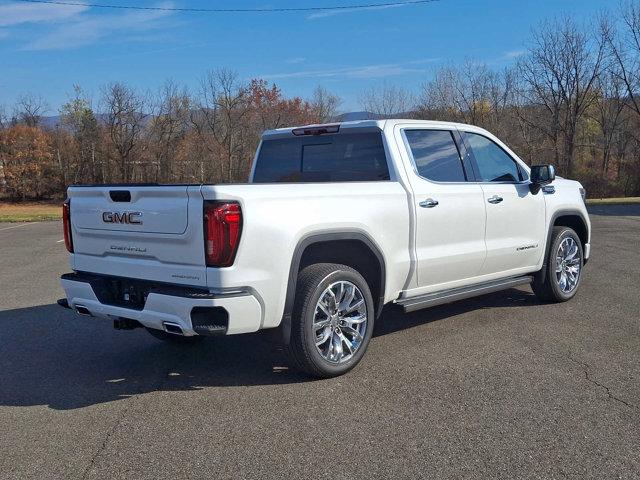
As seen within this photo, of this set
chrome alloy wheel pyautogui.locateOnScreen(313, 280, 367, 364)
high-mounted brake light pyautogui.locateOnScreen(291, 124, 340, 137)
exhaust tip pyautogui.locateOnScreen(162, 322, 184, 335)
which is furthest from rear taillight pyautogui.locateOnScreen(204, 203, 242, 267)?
high-mounted brake light pyautogui.locateOnScreen(291, 124, 340, 137)

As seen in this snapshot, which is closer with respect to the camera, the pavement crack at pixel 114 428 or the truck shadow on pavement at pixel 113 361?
the pavement crack at pixel 114 428

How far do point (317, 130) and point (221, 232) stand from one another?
2.23 meters

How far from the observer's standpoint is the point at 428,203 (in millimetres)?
5414

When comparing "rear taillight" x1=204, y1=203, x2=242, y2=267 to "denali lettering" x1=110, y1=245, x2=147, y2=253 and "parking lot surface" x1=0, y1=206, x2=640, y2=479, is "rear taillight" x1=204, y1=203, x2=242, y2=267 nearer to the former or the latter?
"denali lettering" x1=110, y1=245, x2=147, y2=253

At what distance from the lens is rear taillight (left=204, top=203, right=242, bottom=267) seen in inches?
159

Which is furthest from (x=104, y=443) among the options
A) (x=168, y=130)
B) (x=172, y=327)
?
(x=168, y=130)

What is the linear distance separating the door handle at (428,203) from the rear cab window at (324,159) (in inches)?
15.5

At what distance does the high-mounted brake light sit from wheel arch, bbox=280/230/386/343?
1374 millimetres

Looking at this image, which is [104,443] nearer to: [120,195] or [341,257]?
[120,195]

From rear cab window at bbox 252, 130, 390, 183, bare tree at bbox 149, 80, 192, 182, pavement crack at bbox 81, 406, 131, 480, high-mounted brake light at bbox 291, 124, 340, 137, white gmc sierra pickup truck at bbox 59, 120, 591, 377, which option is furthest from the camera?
bare tree at bbox 149, 80, 192, 182

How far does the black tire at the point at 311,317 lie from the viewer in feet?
14.8

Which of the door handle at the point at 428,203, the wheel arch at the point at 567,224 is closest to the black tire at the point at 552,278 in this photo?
the wheel arch at the point at 567,224

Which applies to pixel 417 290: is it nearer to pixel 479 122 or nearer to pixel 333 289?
pixel 333 289

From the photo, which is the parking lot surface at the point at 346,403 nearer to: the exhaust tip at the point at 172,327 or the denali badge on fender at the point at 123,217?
the exhaust tip at the point at 172,327
